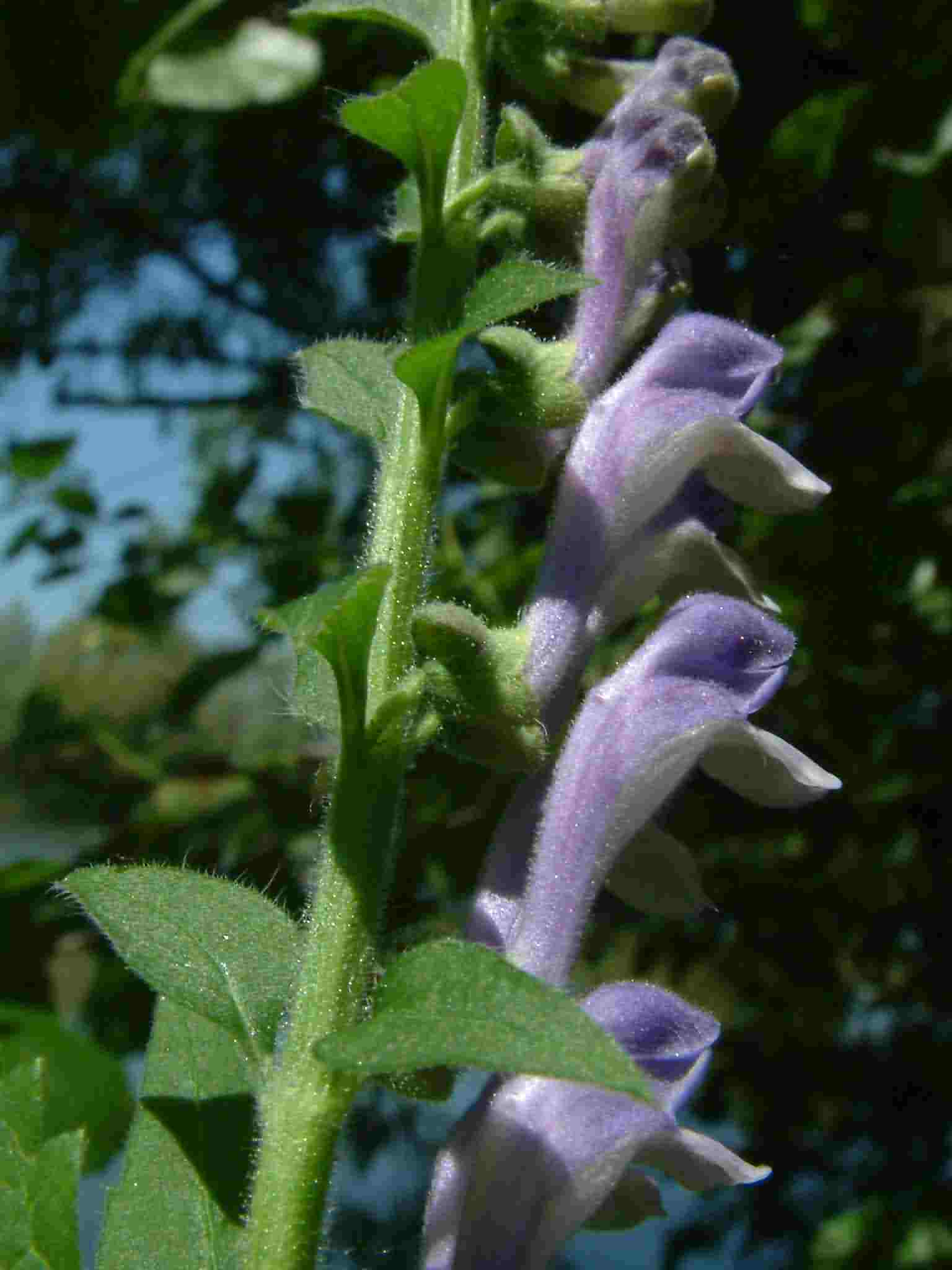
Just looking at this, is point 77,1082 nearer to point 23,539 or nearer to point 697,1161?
point 697,1161

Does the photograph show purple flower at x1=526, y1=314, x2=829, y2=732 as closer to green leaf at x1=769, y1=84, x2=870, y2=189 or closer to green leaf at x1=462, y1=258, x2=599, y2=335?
green leaf at x1=462, y1=258, x2=599, y2=335

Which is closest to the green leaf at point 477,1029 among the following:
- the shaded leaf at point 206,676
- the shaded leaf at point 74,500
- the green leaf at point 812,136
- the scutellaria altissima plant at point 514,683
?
the scutellaria altissima plant at point 514,683

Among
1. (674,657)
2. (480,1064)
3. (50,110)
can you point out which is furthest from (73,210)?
(480,1064)

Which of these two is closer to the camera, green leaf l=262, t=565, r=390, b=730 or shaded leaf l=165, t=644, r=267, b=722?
green leaf l=262, t=565, r=390, b=730

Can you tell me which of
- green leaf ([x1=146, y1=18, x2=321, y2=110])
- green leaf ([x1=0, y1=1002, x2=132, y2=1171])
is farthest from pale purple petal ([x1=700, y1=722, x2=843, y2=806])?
green leaf ([x1=146, y1=18, x2=321, y2=110])

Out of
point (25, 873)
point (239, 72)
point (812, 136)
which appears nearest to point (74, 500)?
point (239, 72)

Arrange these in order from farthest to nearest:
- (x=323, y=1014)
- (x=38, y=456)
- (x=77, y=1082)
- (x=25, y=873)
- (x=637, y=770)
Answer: (x=38, y=456), (x=25, y=873), (x=77, y=1082), (x=637, y=770), (x=323, y=1014)

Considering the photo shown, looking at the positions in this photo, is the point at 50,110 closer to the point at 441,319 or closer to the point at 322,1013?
the point at 441,319

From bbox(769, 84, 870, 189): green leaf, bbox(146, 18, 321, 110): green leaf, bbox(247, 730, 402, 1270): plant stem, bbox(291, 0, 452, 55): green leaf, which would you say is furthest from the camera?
bbox(146, 18, 321, 110): green leaf
